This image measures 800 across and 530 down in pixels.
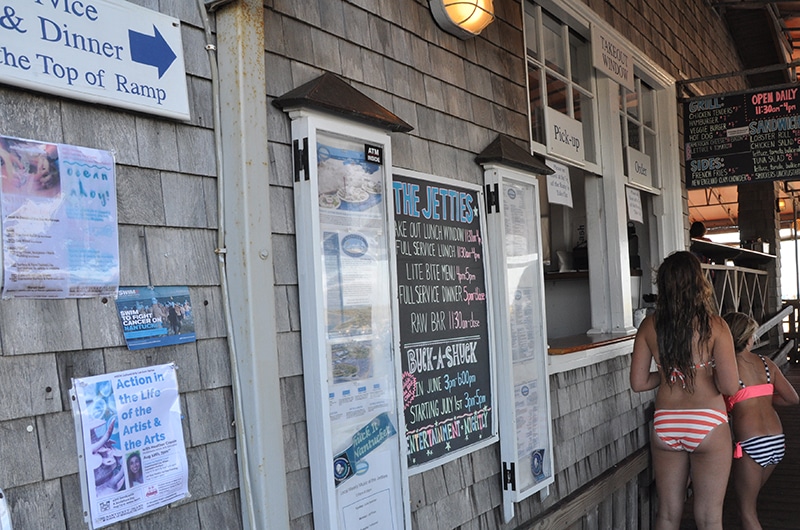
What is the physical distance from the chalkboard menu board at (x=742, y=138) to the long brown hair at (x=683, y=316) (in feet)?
9.56

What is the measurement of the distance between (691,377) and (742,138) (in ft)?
11.1

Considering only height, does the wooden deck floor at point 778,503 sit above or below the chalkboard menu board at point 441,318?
below

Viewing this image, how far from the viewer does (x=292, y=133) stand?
2.20 metres

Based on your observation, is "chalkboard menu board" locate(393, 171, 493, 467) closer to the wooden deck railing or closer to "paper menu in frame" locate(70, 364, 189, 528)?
"paper menu in frame" locate(70, 364, 189, 528)

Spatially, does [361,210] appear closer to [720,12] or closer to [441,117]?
[441,117]

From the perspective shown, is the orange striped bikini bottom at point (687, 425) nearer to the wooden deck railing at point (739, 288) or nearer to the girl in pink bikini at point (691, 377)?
the girl in pink bikini at point (691, 377)

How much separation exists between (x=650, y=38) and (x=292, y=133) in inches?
166

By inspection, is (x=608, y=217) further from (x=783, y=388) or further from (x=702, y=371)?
(x=702, y=371)

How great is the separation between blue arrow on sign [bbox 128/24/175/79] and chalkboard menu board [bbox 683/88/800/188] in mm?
5186

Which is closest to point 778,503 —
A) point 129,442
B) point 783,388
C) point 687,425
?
point 783,388

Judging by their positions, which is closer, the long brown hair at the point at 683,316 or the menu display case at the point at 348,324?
the menu display case at the point at 348,324

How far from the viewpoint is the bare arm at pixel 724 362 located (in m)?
3.20

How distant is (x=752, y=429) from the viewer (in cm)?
385

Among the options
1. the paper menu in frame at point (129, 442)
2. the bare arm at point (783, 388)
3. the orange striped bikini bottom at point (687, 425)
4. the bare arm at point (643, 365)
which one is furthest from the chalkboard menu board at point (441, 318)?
the bare arm at point (783, 388)
